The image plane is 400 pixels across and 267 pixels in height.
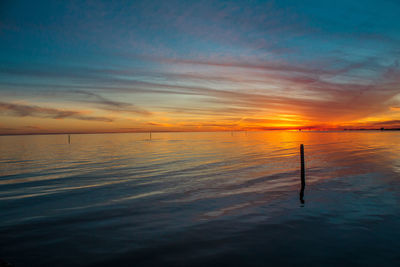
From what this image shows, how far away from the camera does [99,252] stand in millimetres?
9602

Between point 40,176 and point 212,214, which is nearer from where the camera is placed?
point 212,214

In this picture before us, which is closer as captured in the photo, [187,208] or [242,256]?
[242,256]

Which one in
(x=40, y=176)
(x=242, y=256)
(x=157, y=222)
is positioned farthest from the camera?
Result: (x=40, y=176)

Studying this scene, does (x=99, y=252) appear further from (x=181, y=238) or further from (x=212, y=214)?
(x=212, y=214)

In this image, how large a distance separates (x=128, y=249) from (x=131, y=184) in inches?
514

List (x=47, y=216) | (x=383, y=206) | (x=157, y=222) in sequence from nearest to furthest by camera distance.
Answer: (x=157, y=222) < (x=47, y=216) < (x=383, y=206)

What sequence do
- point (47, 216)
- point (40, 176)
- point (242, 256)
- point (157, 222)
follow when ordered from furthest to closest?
point (40, 176), point (47, 216), point (157, 222), point (242, 256)

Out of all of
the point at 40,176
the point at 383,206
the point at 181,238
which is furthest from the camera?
the point at 40,176

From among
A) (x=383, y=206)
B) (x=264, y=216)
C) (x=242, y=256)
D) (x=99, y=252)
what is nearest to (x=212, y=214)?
(x=264, y=216)

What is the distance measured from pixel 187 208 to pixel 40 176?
810 inches

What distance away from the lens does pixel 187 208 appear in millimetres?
15094

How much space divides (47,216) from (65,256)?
5652 millimetres

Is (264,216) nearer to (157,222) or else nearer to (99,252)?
(157,222)

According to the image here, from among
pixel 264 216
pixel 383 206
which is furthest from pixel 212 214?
pixel 383 206
